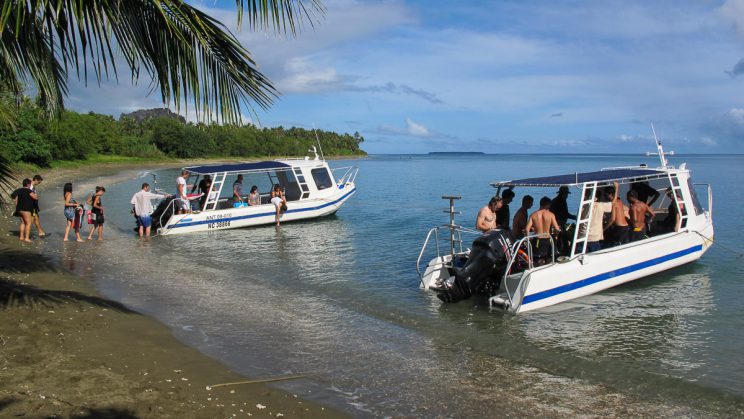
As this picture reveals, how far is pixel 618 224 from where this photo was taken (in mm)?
12406

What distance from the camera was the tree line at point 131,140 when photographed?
4362 cm

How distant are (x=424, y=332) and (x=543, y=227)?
3.24 m

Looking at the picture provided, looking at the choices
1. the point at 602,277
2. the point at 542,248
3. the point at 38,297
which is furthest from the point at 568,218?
the point at 38,297

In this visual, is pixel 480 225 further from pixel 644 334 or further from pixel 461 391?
pixel 461 391

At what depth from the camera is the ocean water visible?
6.95 m

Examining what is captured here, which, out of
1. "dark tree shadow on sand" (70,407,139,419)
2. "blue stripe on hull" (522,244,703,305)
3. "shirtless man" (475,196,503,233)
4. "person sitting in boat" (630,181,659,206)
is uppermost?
"person sitting in boat" (630,181,659,206)

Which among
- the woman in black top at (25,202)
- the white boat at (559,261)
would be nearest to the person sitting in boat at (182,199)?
the woman in black top at (25,202)

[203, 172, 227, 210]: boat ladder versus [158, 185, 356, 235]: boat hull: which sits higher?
[203, 172, 227, 210]: boat ladder

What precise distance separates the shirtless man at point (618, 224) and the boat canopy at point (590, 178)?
466 millimetres

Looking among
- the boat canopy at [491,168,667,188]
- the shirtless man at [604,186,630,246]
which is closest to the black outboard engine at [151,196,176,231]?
the boat canopy at [491,168,667,188]

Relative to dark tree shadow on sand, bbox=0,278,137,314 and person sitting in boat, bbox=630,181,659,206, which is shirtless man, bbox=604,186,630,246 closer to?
person sitting in boat, bbox=630,181,659,206

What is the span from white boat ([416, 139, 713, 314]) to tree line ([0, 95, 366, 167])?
22.1 feet

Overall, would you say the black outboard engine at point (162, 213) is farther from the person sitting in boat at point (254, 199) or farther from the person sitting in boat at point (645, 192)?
the person sitting in boat at point (645, 192)

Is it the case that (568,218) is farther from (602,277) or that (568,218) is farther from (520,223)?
(602,277)
